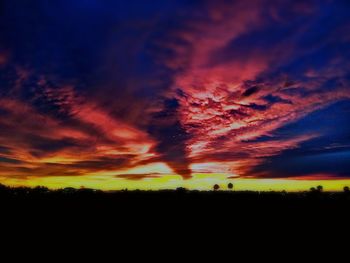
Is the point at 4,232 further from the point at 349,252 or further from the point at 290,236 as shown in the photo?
the point at 349,252

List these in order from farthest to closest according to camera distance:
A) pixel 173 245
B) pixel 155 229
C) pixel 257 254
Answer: pixel 155 229 → pixel 173 245 → pixel 257 254

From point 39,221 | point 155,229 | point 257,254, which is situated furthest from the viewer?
point 39,221

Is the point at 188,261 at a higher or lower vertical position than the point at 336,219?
lower

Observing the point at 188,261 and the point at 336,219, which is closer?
the point at 188,261

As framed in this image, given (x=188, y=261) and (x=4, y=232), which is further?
(x=4, y=232)

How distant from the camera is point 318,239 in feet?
72.2

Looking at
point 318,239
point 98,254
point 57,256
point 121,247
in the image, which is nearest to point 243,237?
point 318,239

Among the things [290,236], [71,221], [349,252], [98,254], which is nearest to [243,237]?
[290,236]

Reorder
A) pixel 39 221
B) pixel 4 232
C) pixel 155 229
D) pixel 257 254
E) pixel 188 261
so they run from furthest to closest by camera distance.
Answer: pixel 39 221, pixel 155 229, pixel 4 232, pixel 257 254, pixel 188 261

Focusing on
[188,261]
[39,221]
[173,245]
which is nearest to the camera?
[188,261]

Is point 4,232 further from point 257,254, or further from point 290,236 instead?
point 290,236

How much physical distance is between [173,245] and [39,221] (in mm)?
13609

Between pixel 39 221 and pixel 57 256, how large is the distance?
11.9 m

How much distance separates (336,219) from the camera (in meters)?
30.9
